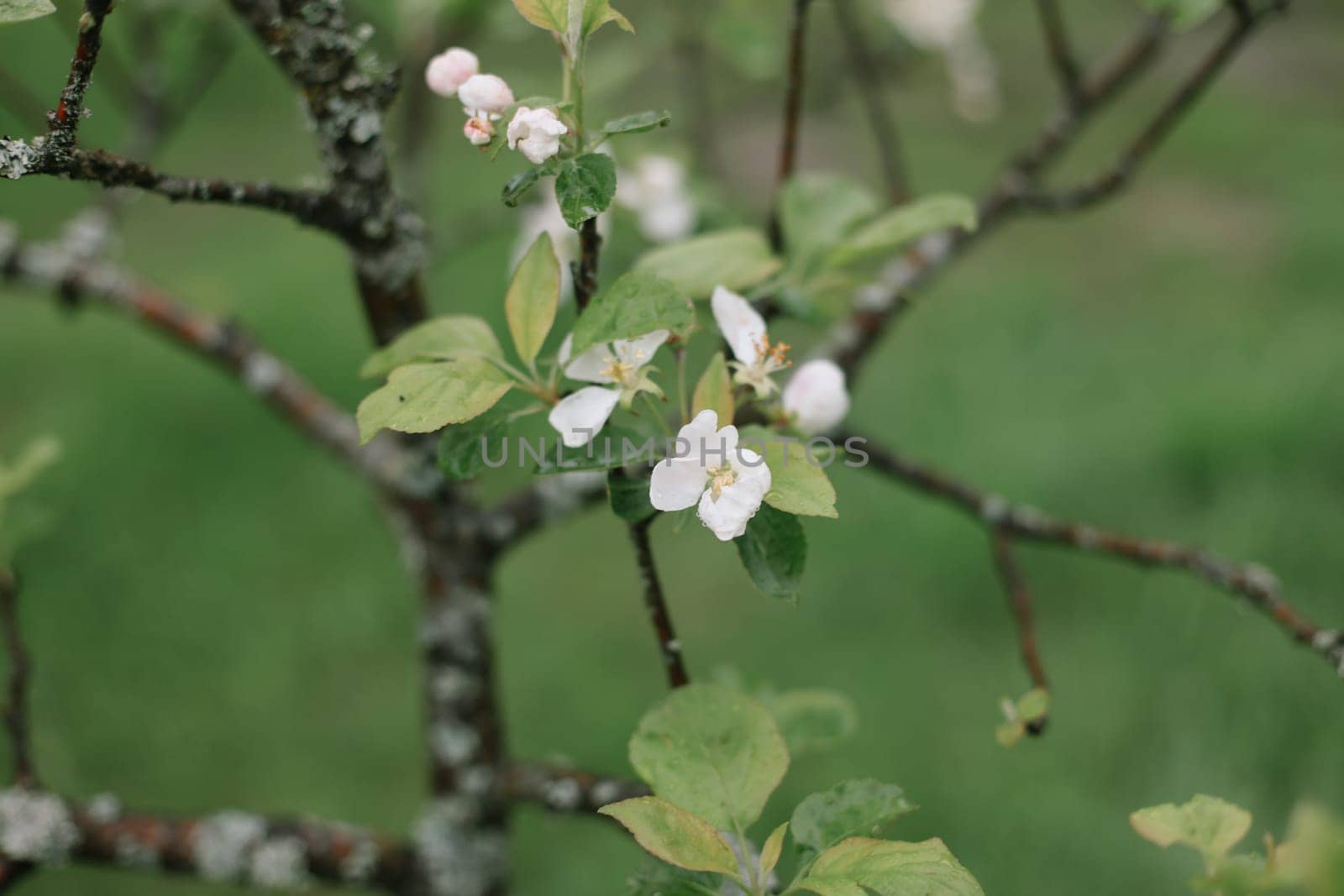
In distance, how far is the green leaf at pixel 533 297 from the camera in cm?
66

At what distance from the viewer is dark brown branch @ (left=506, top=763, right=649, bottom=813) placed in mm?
853

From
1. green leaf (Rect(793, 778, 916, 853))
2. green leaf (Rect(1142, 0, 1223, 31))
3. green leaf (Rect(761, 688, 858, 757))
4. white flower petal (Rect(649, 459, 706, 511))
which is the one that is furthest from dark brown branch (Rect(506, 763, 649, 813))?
green leaf (Rect(1142, 0, 1223, 31))

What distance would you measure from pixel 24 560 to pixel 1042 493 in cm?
226

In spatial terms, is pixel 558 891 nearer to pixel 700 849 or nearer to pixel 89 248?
pixel 89 248

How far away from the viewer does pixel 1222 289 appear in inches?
134

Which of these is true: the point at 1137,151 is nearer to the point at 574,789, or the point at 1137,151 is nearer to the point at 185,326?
the point at 574,789

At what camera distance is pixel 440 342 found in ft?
2.21

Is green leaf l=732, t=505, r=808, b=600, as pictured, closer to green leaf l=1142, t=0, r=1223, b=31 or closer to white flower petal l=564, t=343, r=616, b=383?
white flower petal l=564, t=343, r=616, b=383

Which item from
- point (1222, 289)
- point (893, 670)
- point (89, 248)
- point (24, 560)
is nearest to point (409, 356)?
point (89, 248)

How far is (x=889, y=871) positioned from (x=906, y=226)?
1.44 ft

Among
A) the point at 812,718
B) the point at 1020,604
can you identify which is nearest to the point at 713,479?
the point at 812,718

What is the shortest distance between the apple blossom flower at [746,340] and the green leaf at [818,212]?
0.75 feet

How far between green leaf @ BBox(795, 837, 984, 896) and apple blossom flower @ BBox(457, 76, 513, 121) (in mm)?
438

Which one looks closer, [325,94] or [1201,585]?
[325,94]
